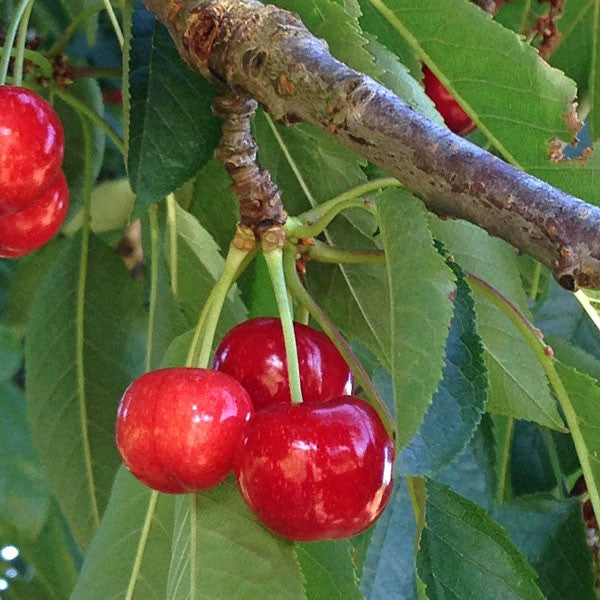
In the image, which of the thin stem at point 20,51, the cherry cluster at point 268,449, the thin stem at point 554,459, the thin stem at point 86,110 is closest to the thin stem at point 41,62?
the thin stem at point 86,110

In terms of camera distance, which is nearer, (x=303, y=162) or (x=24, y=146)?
(x=24, y=146)

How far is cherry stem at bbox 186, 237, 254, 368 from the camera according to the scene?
73cm

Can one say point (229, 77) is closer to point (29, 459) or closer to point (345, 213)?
point (345, 213)

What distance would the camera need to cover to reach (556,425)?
0.84 meters

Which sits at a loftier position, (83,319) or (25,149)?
(25,149)

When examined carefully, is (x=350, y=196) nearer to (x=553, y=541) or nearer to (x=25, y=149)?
(x=25, y=149)

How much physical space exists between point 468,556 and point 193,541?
10.0 inches

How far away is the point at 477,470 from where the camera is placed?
3.32 ft

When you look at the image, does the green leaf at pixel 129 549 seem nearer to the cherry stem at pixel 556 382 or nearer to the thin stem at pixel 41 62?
the cherry stem at pixel 556 382

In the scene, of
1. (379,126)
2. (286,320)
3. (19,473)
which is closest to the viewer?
(379,126)

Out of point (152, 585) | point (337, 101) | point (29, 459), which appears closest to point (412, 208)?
point (337, 101)

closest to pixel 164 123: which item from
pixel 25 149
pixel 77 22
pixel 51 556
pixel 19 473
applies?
pixel 25 149

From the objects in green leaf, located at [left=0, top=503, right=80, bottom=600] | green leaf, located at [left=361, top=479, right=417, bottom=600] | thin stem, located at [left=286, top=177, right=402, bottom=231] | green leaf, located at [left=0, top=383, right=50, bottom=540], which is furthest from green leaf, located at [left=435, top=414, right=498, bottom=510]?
green leaf, located at [left=0, top=503, right=80, bottom=600]

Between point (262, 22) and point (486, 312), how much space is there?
0.32m
